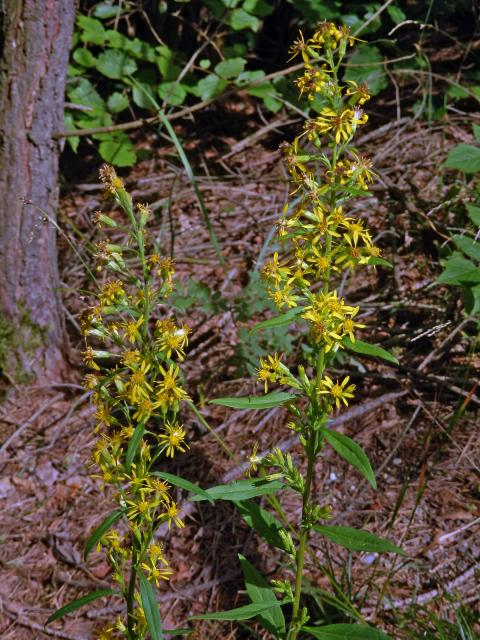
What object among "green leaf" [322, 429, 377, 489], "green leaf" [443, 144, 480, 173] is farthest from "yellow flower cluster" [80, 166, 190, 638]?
A: "green leaf" [443, 144, 480, 173]

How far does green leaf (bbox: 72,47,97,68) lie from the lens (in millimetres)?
4121

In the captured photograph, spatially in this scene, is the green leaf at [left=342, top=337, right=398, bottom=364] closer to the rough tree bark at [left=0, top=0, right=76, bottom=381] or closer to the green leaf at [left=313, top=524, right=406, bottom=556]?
the green leaf at [left=313, top=524, right=406, bottom=556]

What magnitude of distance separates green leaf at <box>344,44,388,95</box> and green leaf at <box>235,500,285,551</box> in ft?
9.38

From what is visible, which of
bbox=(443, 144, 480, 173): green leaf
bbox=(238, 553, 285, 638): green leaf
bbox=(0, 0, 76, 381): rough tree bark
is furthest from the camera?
bbox=(0, 0, 76, 381): rough tree bark

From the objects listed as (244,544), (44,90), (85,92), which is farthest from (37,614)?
(85,92)

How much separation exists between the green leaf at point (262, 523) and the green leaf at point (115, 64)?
3.01 metres

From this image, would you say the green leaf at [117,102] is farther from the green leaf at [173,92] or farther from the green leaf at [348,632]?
the green leaf at [348,632]

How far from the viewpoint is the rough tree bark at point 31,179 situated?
2975 millimetres

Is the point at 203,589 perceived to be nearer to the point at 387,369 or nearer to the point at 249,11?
the point at 387,369

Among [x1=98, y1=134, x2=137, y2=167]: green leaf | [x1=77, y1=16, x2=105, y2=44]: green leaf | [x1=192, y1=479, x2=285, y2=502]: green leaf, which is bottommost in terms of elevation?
[x1=98, y1=134, x2=137, y2=167]: green leaf

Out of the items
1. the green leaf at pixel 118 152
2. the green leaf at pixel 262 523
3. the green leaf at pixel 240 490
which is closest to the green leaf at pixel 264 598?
the green leaf at pixel 262 523

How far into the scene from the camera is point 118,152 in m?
4.05

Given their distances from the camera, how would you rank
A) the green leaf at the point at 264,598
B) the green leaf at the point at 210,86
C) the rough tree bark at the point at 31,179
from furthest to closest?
1. the green leaf at the point at 210,86
2. the rough tree bark at the point at 31,179
3. the green leaf at the point at 264,598

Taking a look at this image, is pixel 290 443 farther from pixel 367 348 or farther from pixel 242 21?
pixel 242 21
